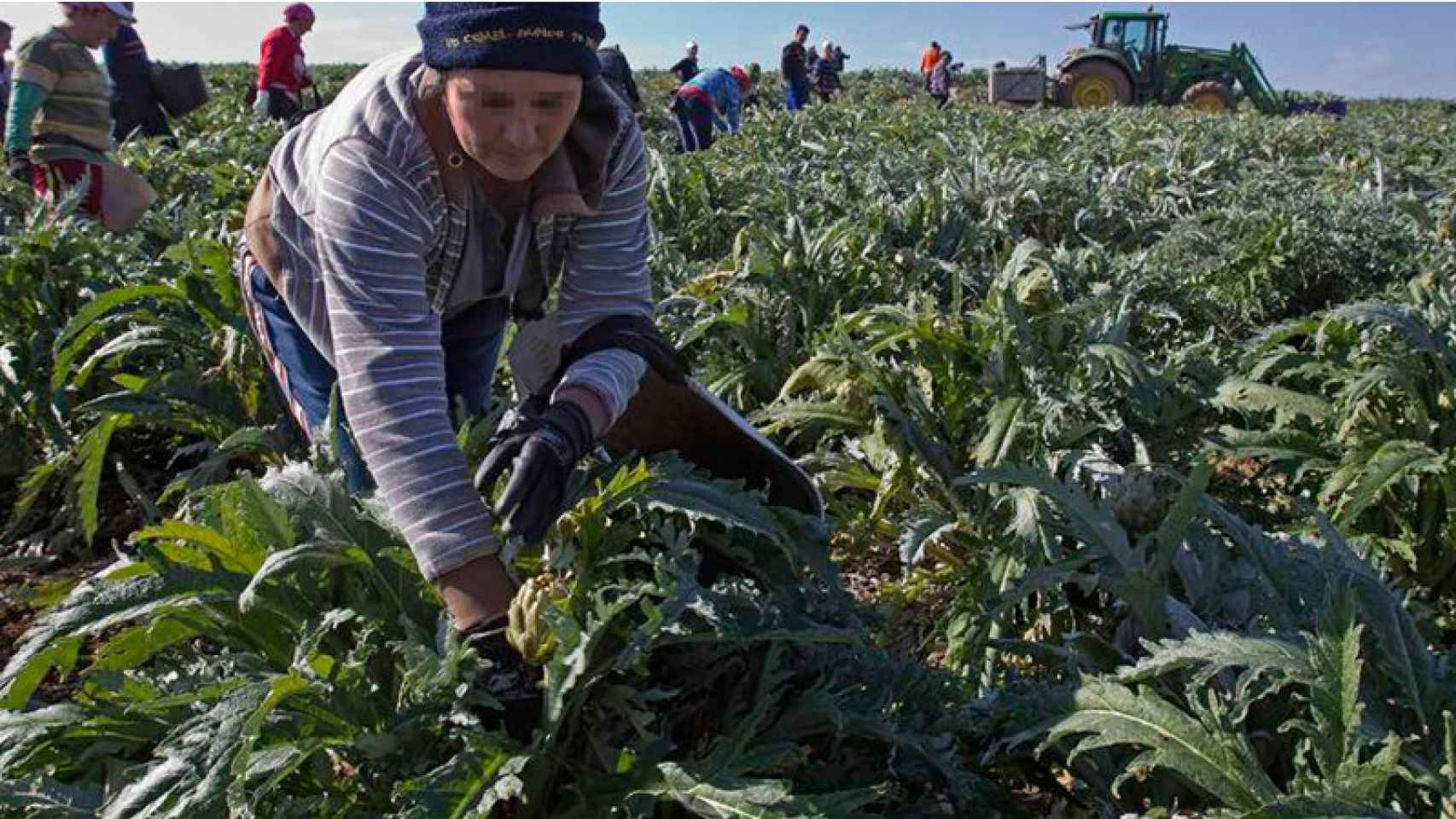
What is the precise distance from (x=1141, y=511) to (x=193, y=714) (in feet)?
6.31

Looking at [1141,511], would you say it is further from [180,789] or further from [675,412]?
[180,789]

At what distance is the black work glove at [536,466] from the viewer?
197 cm

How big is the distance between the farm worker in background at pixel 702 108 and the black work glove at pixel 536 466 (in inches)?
415

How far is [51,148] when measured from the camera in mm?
5828

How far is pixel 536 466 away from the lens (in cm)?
197

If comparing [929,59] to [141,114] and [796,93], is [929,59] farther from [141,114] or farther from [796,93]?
[141,114]

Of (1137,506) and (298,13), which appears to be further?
(298,13)

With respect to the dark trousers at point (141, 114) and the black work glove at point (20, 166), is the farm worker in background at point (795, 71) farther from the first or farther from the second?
the black work glove at point (20, 166)

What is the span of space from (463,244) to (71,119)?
4.48 meters

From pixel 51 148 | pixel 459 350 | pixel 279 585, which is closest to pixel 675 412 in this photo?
pixel 459 350

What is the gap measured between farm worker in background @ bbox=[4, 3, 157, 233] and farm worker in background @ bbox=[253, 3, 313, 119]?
4962 millimetres

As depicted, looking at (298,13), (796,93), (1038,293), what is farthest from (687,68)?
(1038,293)

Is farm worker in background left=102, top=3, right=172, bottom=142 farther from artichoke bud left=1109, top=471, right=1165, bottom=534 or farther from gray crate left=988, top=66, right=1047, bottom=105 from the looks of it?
gray crate left=988, top=66, right=1047, bottom=105

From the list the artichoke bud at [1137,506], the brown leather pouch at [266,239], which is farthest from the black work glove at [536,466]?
the artichoke bud at [1137,506]
